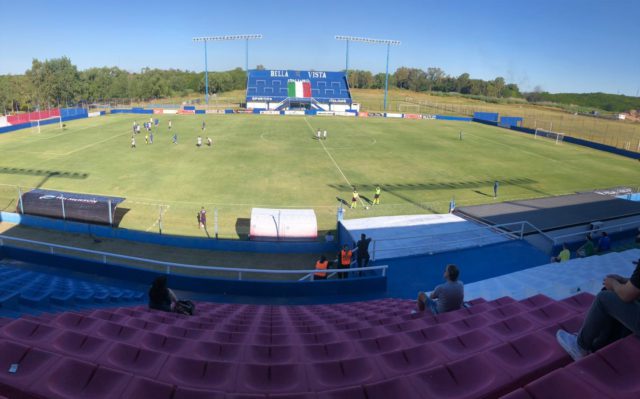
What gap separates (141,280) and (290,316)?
634 cm

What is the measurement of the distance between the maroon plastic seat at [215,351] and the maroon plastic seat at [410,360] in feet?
5.02

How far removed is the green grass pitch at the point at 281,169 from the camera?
24453 millimetres

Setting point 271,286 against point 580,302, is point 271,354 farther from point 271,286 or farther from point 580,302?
point 271,286

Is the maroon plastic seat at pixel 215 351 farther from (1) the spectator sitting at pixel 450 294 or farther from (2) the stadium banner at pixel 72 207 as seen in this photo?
(2) the stadium banner at pixel 72 207

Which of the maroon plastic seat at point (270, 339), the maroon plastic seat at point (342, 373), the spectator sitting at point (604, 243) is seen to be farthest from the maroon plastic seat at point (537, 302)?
the spectator sitting at point (604, 243)

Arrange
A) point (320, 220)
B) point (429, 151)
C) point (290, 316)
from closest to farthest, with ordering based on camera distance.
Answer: point (290, 316) → point (320, 220) → point (429, 151)

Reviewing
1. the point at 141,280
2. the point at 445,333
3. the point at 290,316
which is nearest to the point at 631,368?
the point at 445,333

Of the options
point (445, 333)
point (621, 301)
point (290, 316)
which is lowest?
point (290, 316)

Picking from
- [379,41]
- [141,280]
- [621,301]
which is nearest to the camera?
[621,301]

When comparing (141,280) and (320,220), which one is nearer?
(141,280)

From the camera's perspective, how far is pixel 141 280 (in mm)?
12297

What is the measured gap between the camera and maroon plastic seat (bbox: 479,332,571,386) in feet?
10.6

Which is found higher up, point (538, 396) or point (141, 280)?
point (538, 396)

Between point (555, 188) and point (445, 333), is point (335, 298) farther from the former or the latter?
point (555, 188)
